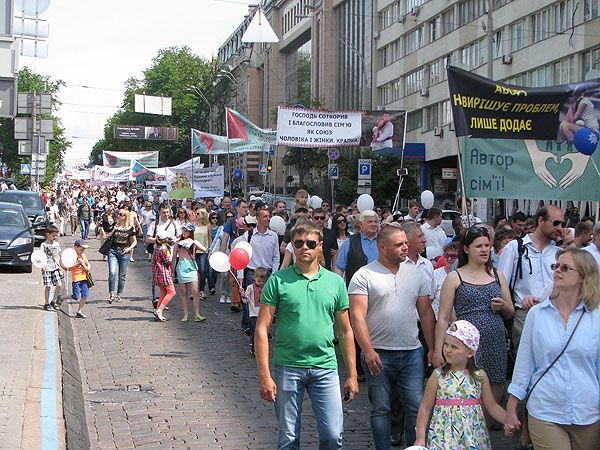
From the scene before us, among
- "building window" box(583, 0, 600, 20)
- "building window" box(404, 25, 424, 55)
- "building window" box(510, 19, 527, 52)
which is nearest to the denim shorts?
"building window" box(583, 0, 600, 20)

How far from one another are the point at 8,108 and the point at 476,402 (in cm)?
764

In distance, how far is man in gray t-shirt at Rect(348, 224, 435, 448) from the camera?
656 centimetres

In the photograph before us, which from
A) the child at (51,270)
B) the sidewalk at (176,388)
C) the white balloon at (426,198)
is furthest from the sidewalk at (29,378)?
the white balloon at (426,198)

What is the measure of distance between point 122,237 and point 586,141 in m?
8.79

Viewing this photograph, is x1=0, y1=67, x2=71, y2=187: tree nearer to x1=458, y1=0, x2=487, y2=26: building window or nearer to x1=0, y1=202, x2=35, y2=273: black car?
x1=458, y1=0, x2=487, y2=26: building window

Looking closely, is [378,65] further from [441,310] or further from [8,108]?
[441,310]

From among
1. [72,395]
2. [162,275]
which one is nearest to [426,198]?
[162,275]

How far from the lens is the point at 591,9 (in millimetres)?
36062

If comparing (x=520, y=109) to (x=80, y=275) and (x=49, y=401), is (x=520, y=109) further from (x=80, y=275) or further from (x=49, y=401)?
(x=80, y=275)

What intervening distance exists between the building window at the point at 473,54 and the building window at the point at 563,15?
738 cm

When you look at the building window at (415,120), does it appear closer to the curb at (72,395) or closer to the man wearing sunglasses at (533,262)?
the curb at (72,395)

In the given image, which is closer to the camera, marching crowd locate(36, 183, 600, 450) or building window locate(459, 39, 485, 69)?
marching crowd locate(36, 183, 600, 450)

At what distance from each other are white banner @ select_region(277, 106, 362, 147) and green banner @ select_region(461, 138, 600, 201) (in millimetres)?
8888

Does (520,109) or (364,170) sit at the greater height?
(364,170)
